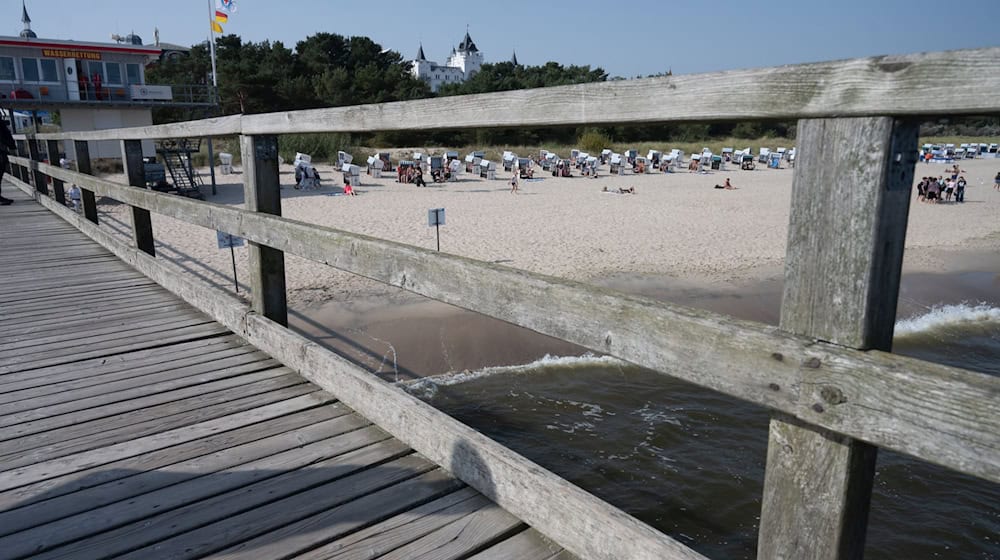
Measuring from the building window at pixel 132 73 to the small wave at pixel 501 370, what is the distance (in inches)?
1011

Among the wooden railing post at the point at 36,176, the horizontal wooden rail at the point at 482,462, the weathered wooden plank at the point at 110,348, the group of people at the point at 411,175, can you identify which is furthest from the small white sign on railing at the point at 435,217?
the group of people at the point at 411,175

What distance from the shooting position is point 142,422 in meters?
2.81

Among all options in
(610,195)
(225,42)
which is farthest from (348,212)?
(225,42)

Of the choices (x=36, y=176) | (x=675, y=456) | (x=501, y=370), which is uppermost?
(x=36, y=176)

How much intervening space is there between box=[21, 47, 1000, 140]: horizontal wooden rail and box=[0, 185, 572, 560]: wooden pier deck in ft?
4.10

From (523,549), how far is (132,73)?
3128cm

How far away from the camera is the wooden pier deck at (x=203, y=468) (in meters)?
1.96

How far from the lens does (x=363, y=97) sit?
5191cm

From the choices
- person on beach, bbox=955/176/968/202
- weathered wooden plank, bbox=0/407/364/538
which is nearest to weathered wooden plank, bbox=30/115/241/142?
weathered wooden plank, bbox=0/407/364/538

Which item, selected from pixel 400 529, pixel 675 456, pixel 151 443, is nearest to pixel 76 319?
pixel 151 443

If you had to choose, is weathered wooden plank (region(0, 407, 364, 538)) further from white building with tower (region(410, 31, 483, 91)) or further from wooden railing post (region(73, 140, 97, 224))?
white building with tower (region(410, 31, 483, 91))

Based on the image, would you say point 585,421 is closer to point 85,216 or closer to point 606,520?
point 606,520

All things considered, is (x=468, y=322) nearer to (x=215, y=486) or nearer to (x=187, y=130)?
(x=187, y=130)

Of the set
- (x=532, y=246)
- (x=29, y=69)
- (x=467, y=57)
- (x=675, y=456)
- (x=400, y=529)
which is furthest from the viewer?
(x=467, y=57)
